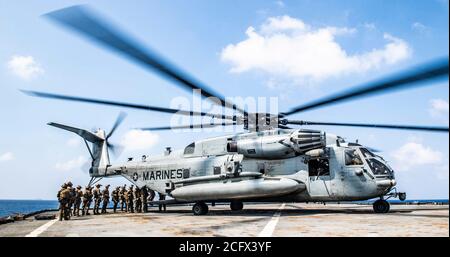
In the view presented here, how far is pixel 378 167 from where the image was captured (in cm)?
1348

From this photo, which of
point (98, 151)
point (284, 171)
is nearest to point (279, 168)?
point (284, 171)

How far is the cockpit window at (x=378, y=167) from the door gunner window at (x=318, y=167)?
1.54 metres

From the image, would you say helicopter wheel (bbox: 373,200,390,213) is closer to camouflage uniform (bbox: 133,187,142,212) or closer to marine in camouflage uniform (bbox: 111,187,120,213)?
camouflage uniform (bbox: 133,187,142,212)

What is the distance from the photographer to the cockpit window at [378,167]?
13406 mm

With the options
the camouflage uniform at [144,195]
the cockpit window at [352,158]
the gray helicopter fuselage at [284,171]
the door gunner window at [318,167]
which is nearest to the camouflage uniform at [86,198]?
the camouflage uniform at [144,195]

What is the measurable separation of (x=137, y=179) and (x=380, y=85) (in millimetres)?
14036

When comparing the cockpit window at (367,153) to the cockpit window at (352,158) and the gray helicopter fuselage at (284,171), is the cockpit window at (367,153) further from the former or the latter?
the cockpit window at (352,158)

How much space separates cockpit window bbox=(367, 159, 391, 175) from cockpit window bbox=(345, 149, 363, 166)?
0.37m

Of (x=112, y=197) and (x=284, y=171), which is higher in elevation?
(x=284, y=171)

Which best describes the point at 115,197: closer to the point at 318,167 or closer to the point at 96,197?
the point at 96,197

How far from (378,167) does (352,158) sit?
0.97 m

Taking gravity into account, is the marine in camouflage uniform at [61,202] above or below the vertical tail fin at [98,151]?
below
